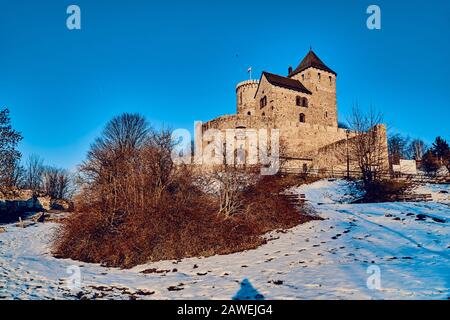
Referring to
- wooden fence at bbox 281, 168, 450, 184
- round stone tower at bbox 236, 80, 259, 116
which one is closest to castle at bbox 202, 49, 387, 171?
round stone tower at bbox 236, 80, 259, 116

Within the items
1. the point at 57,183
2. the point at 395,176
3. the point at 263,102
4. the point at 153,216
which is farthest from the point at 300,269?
the point at 57,183

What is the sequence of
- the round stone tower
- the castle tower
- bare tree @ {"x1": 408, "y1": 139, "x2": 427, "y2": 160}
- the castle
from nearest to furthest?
the castle → the castle tower → the round stone tower → bare tree @ {"x1": 408, "y1": 139, "x2": 427, "y2": 160}

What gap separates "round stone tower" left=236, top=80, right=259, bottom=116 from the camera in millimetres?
51062

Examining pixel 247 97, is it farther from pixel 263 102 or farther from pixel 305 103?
pixel 305 103

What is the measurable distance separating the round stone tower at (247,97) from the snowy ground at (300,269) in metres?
36.8

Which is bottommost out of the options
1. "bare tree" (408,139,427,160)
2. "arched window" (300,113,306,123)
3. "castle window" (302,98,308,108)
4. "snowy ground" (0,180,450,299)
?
"snowy ground" (0,180,450,299)

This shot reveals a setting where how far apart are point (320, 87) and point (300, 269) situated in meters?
40.1

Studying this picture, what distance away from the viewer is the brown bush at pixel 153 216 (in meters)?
13.9

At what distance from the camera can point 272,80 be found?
41188 millimetres

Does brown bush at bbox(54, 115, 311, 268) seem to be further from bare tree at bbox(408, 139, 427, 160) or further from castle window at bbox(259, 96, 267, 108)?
bare tree at bbox(408, 139, 427, 160)

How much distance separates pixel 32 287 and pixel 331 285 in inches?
→ 335

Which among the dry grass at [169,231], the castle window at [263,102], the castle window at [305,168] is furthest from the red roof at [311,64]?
the dry grass at [169,231]
